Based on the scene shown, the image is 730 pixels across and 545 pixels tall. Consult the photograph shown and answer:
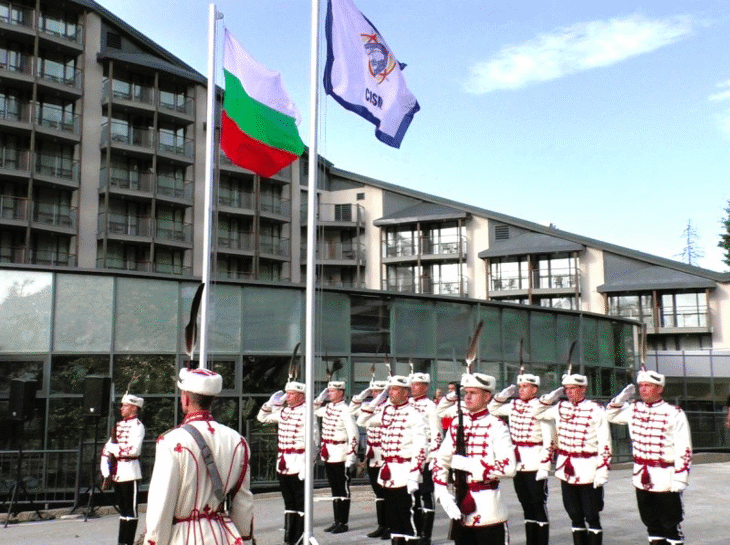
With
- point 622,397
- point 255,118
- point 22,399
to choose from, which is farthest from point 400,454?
point 22,399

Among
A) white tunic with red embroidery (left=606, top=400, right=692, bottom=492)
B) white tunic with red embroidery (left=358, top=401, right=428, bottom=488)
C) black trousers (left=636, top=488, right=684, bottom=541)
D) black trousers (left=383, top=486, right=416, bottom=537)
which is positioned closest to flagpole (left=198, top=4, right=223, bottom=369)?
white tunic with red embroidery (left=358, top=401, right=428, bottom=488)

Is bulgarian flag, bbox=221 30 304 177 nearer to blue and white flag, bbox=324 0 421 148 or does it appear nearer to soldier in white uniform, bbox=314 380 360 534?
blue and white flag, bbox=324 0 421 148

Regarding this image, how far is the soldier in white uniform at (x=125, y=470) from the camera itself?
12258mm

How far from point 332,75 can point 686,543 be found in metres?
8.46

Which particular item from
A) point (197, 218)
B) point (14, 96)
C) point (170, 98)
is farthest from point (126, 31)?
point (197, 218)

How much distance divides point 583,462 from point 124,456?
6.61 metres

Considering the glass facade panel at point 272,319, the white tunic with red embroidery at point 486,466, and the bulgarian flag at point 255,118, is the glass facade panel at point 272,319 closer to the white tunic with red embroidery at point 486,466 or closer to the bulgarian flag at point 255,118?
the bulgarian flag at point 255,118

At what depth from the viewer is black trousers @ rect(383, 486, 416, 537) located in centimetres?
1084

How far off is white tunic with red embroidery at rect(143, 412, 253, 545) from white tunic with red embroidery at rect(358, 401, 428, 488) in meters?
4.98

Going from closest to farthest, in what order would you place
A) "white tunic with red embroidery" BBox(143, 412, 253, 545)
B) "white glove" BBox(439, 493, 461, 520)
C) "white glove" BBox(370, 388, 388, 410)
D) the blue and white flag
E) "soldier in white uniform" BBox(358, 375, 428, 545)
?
"white tunic with red embroidery" BBox(143, 412, 253, 545)
"white glove" BBox(439, 493, 461, 520)
"soldier in white uniform" BBox(358, 375, 428, 545)
the blue and white flag
"white glove" BBox(370, 388, 388, 410)

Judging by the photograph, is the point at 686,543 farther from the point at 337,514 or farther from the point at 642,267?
the point at 642,267

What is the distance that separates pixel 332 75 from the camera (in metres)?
11.0

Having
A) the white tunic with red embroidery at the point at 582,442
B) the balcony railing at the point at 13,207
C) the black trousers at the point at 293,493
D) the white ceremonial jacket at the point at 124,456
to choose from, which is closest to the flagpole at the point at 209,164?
the white ceremonial jacket at the point at 124,456

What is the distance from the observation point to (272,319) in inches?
881
